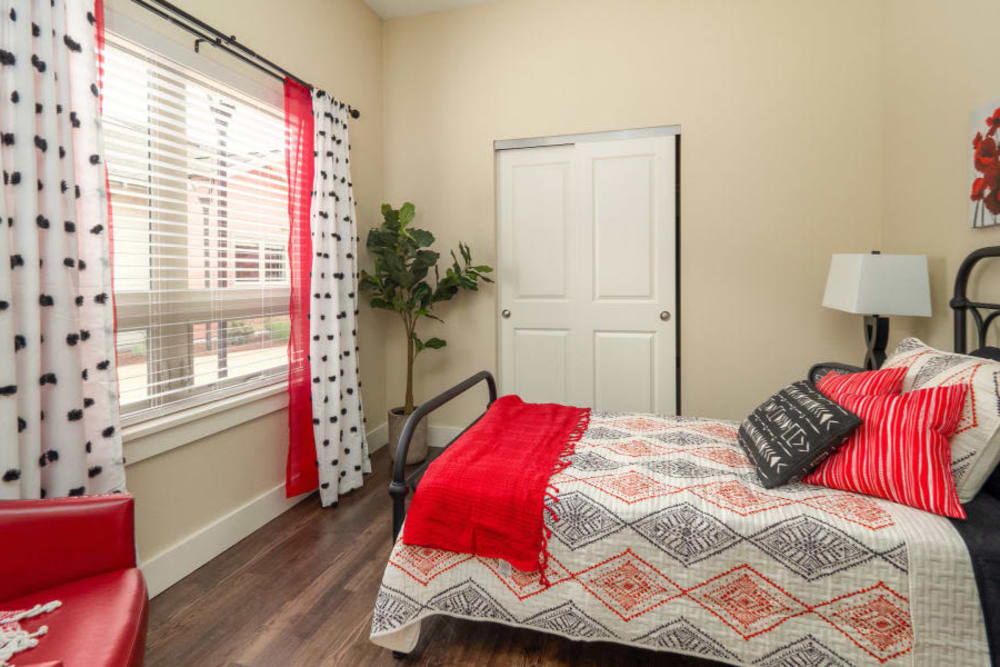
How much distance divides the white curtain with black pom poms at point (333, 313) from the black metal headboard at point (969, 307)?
9.11 feet

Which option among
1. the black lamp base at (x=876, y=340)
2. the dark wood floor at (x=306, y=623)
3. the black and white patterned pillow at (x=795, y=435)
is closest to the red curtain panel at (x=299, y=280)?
the dark wood floor at (x=306, y=623)

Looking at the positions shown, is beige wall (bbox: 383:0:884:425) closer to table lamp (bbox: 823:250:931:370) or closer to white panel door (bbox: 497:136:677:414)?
white panel door (bbox: 497:136:677:414)

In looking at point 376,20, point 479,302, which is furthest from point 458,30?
point 479,302

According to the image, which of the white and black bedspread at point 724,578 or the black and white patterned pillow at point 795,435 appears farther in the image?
the black and white patterned pillow at point 795,435

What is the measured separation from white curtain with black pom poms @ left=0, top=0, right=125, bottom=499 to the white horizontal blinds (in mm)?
234

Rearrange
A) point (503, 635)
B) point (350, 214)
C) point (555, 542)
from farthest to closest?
point (350, 214) < point (503, 635) < point (555, 542)

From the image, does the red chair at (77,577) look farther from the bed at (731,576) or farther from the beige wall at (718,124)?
the beige wall at (718,124)

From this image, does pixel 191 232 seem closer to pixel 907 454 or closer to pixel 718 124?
pixel 907 454

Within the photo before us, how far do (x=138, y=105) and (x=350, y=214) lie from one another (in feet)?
3.78

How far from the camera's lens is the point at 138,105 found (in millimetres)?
1937

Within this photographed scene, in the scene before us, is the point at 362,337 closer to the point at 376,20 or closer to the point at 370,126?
the point at 370,126

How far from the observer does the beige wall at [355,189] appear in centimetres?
201

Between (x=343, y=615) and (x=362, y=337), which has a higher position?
(x=362, y=337)

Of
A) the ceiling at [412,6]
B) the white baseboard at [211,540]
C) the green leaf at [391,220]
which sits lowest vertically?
the white baseboard at [211,540]
